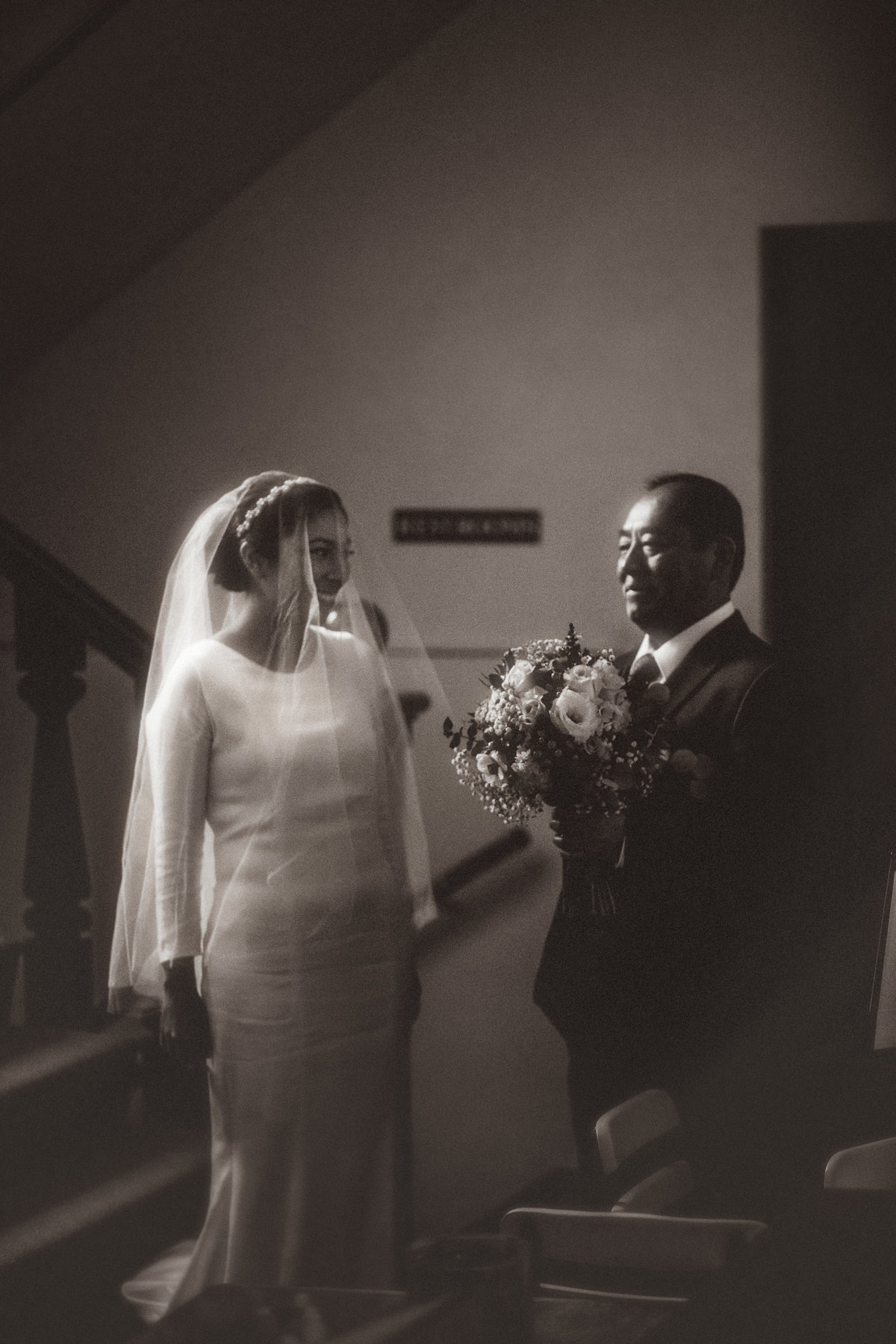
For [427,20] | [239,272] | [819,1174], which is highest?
[427,20]

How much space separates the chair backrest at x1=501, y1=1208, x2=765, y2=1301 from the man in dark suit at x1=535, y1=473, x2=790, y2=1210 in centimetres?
57

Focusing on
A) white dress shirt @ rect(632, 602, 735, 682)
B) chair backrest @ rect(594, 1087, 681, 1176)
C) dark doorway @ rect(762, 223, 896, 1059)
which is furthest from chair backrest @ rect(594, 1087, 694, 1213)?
white dress shirt @ rect(632, 602, 735, 682)

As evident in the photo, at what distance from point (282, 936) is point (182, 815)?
0.28 meters

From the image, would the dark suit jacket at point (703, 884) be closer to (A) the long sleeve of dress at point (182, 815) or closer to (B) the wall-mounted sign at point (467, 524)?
(B) the wall-mounted sign at point (467, 524)

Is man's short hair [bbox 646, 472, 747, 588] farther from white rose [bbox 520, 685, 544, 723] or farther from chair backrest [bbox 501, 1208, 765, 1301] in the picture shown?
chair backrest [bbox 501, 1208, 765, 1301]

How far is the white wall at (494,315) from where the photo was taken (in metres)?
2.39

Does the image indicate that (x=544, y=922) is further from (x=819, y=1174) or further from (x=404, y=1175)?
(x=819, y=1174)

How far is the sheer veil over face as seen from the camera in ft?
7.09

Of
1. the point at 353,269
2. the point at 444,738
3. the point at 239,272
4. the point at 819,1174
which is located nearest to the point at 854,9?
the point at 353,269

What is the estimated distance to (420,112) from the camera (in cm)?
249

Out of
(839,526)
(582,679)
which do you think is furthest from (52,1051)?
(839,526)

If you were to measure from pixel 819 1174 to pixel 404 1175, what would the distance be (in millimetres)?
869

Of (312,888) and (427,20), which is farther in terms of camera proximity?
(427,20)

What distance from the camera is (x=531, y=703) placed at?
2184 millimetres
